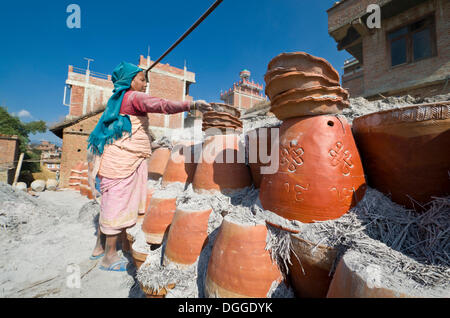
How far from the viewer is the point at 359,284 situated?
0.73 m

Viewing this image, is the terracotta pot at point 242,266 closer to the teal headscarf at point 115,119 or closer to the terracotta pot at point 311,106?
the terracotta pot at point 311,106

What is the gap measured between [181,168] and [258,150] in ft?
4.06

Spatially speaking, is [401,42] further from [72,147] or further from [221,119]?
[72,147]

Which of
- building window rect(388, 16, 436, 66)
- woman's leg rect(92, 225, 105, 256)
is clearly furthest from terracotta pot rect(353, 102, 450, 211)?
building window rect(388, 16, 436, 66)

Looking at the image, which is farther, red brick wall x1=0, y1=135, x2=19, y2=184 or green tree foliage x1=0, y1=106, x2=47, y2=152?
green tree foliage x1=0, y1=106, x2=47, y2=152

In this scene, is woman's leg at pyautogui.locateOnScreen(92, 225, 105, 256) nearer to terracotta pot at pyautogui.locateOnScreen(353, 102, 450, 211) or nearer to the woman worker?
the woman worker

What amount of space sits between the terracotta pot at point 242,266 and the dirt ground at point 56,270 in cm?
114

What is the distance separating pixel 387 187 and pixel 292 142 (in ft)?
2.21

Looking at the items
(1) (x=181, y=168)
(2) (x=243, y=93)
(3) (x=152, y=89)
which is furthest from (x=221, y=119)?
A: (2) (x=243, y=93)

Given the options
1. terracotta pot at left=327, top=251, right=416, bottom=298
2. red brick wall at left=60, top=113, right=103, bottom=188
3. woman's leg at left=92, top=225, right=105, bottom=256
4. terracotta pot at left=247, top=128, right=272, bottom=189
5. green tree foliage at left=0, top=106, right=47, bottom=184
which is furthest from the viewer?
green tree foliage at left=0, top=106, right=47, bottom=184

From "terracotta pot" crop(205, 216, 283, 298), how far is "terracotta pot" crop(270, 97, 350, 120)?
871 mm

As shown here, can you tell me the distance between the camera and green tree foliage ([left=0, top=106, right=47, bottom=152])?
69.0 feet

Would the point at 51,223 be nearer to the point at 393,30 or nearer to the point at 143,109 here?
the point at 143,109

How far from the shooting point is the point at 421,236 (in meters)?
0.97
